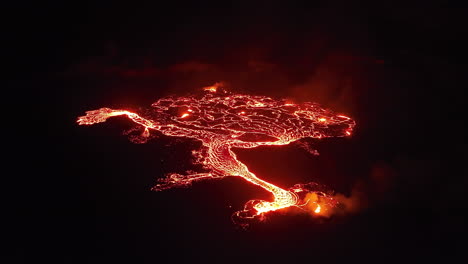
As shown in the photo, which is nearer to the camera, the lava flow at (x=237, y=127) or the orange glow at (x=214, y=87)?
the lava flow at (x=237, y=127)

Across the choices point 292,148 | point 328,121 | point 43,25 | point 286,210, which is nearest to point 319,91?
point 328,121

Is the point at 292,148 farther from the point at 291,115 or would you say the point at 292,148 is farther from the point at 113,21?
the point at 113,21

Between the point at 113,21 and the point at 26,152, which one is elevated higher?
the point at 113,21

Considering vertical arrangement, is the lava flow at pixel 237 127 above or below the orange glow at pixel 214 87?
below

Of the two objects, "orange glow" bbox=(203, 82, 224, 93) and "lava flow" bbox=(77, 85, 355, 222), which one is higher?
"orange glow" bbox=(203, 82, 224, 93)

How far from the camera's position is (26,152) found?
539cm

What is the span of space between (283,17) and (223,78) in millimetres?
2169

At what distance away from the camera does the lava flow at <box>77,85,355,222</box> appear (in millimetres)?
4688

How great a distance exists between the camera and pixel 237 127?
6.49 metres

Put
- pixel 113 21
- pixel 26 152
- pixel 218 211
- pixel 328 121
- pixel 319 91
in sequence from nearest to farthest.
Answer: pixel 218 211, pixel 26 152, pixel 328 121, pixel 319 91, pixel 113 21

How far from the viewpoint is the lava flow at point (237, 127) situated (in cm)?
469

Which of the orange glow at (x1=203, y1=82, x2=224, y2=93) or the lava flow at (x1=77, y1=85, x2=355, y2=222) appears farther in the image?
the orange glow at (x1=203, y1=82, x2=224, y2=93)

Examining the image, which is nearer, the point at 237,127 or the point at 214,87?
the point at 237,127

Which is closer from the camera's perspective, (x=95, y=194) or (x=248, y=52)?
(x=95, y=194)
